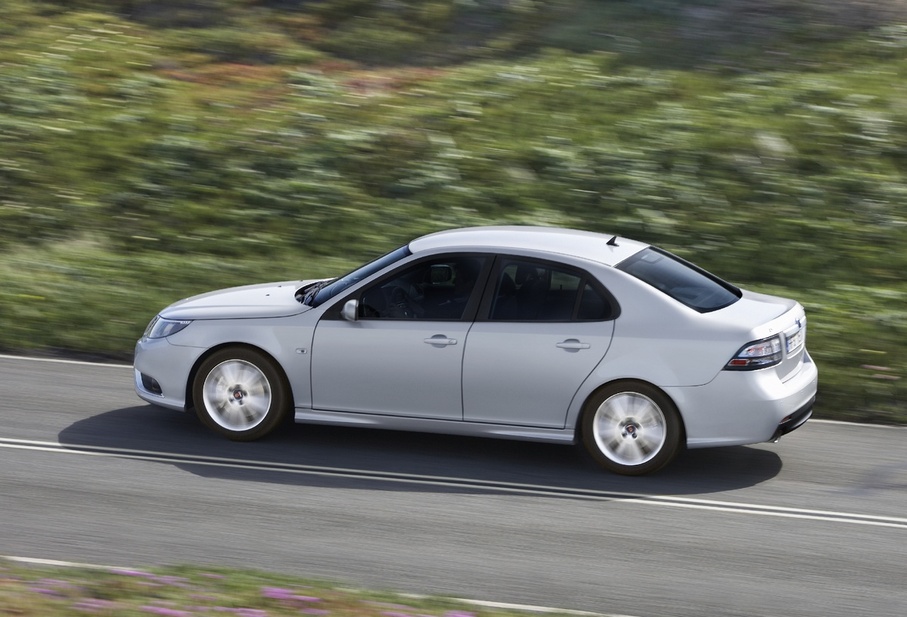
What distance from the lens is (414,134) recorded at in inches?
701

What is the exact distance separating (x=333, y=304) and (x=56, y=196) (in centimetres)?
1025

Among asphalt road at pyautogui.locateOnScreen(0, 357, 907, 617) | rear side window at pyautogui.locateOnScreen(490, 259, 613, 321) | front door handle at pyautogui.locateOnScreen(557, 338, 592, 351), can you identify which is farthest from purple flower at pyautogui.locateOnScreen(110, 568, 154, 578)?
front door handle at pyautogui.locateOnScreen(557, 338, 592, 351)

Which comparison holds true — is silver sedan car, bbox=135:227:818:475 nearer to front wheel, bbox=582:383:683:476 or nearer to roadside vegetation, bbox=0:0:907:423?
front wheel, bbox=582:383:683:476

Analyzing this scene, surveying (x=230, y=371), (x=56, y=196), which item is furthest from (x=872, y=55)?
(x=230, y=371)

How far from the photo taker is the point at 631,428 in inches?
305

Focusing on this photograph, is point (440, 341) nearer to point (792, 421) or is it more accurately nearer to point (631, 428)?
point (631, 428)

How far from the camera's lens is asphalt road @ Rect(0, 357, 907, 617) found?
616 cm

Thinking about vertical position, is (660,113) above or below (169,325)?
above

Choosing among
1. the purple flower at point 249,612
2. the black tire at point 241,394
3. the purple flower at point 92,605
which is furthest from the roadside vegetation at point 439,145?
the purple flower at point 249,612

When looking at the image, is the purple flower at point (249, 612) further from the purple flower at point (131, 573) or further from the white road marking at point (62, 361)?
the white road marking at point (62, 361)

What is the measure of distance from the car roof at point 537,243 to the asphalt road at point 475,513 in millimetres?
1469

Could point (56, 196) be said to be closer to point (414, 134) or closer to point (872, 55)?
point (414, 134)

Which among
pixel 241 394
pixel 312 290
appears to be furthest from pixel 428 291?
pixel 241 394

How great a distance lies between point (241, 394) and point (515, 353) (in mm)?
2052
